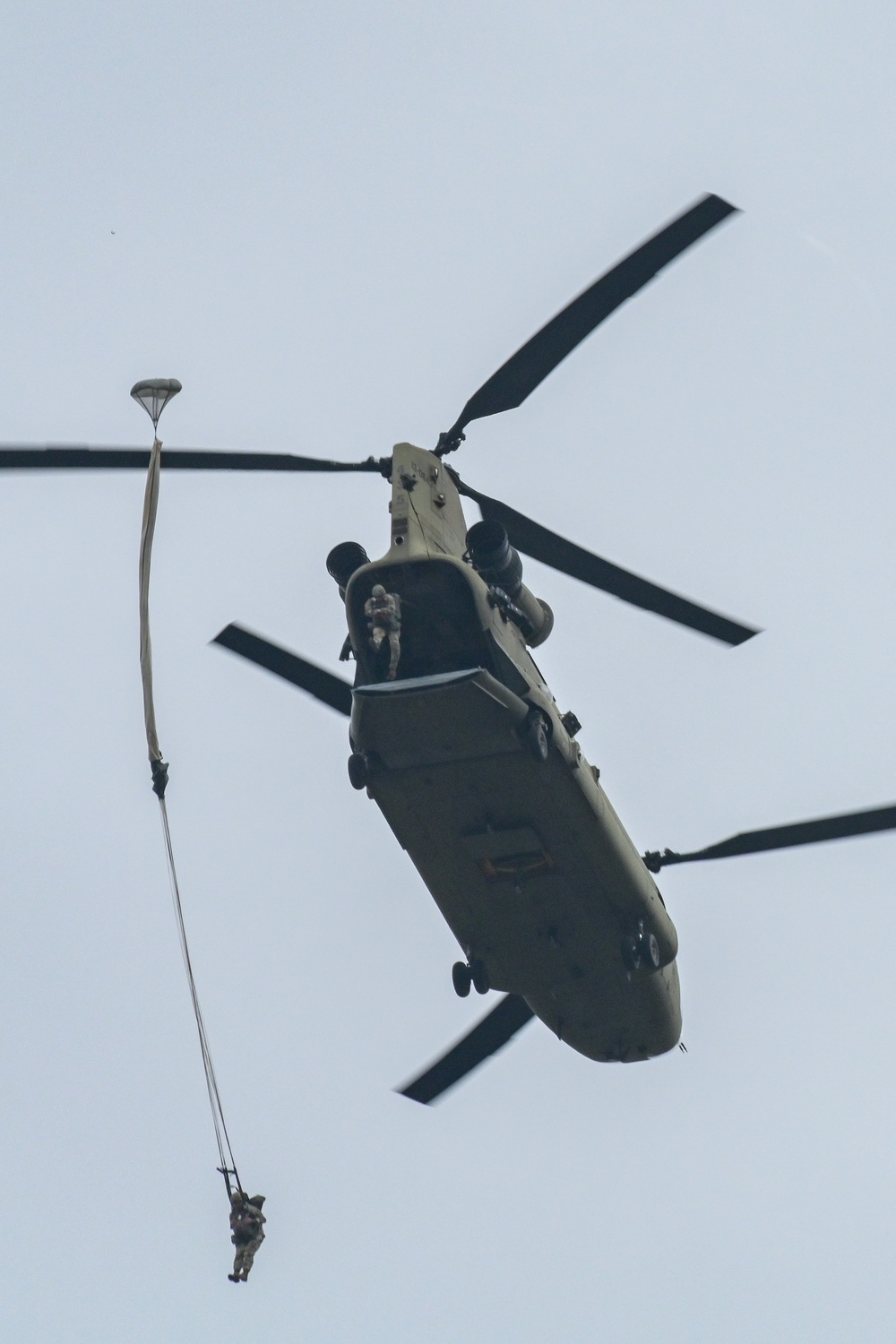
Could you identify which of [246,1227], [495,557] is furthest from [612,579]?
[246,1227]

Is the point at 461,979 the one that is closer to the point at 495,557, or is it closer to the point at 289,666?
the point at 289,666

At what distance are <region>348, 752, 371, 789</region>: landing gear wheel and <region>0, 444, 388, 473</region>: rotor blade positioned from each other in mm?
2827

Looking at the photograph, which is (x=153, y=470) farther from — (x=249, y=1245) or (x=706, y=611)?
(x=249, y=1245)

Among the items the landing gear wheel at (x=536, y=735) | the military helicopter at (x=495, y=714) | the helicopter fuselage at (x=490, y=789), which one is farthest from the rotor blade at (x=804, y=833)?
the landing gear wheel at (x=536, y=735)

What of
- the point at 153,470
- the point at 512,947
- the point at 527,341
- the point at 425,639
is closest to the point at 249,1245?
the point at 512,947

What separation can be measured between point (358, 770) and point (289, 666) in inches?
81.7

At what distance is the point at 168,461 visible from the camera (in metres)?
16.9

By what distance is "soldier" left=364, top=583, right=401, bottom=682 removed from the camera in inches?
658

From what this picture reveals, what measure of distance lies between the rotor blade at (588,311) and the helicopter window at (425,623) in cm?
173

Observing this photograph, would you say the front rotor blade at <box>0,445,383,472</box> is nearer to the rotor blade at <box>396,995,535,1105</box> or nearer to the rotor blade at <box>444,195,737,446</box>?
the rotor blade at <box>444,195,737,446</box>

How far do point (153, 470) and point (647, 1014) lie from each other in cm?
918

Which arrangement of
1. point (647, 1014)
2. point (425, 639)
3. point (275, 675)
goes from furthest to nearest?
point (647, 1014), point (275, 675), point (425, 639)

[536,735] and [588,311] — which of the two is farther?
[536,735]

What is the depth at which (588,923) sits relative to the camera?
1942cm
